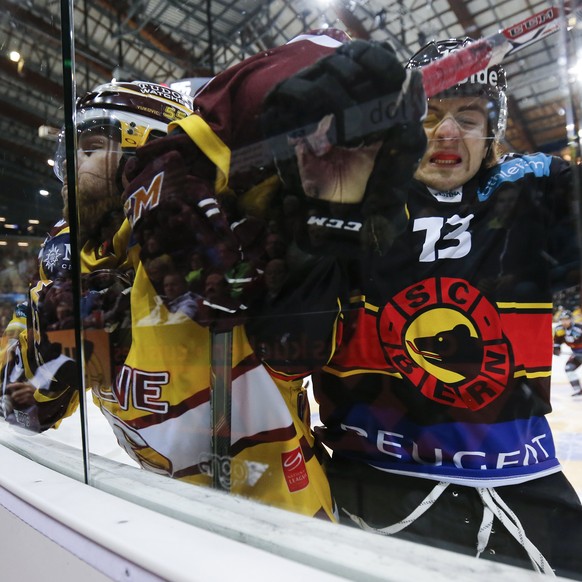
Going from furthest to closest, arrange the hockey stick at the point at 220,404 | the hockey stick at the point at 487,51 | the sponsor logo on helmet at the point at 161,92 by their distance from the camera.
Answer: the sponsor logo on helmet at the point at 161,92 → the hockey stick at the point at 220,404 → the hockey stick at the point at 487,51

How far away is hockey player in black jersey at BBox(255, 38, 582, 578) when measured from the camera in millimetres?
385

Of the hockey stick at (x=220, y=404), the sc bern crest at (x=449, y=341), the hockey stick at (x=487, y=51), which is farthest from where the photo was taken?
the hockey stick at (x=220, y=404)

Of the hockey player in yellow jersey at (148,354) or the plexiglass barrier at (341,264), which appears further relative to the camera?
the hockey player in yellow jersey at (148,354)

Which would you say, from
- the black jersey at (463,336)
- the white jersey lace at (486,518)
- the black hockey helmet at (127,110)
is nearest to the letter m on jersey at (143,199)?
the black hockey helmet at (127,110)

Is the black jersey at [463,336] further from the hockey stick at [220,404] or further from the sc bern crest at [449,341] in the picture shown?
the hockey stick at [220,404]

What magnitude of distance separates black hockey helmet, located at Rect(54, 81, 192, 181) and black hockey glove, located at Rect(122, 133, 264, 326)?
0.63 ft

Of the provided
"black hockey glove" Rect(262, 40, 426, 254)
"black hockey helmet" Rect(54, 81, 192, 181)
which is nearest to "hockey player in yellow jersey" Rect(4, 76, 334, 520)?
"black hockey helmet" Rect(54, 81, 192, 181)

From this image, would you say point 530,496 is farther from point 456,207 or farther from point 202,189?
point 202,189

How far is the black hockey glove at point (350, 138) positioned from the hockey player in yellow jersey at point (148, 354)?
0.42 feet

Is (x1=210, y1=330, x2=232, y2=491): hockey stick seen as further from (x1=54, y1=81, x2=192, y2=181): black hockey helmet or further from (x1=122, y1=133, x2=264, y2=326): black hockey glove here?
(x1=54, y1=81, x2=192, y2=181): black hockey helmet

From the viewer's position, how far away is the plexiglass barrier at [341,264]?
37 cm

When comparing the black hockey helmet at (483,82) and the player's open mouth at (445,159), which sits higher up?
the black hockey helmet at (483,82)

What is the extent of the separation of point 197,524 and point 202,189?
13.2 inches

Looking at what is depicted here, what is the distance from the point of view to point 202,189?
19.6 inches
